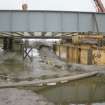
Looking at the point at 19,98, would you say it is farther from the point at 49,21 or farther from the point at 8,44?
the point at 8,44

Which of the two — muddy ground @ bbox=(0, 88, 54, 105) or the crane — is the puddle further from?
the crane

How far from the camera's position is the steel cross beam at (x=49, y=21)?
19.2 metres

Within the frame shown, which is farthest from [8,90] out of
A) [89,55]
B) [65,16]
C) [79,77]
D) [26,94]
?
[89,55]

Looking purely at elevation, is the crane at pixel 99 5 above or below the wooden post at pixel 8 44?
above

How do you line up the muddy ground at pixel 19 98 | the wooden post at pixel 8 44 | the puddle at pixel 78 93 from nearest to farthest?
the muddy ground at pixel 19 98 < the puddle at pixel 78 93 < the wooden post at pixel 8 44

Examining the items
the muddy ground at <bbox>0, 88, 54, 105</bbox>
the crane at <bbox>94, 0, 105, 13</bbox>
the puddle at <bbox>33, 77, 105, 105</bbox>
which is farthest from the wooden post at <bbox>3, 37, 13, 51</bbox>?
the muddy ground at <bbox>0, 88, 54, 105</bbox>

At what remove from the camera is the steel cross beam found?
19156 mm

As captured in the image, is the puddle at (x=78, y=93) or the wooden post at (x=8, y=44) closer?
the puddle at (x=78, y=93)

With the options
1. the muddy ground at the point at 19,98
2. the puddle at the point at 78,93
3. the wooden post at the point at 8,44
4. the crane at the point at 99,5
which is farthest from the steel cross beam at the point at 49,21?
the wooden post at the point at 8,44

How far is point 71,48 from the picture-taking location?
108ft

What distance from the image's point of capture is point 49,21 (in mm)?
19562

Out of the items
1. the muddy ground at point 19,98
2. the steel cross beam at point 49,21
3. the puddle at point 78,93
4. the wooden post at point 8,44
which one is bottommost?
the puddle at point 78,93

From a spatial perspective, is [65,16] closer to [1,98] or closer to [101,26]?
[101,26]

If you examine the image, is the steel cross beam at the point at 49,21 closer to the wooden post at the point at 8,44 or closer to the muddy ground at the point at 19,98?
the muddy ground at the point at 19,98
